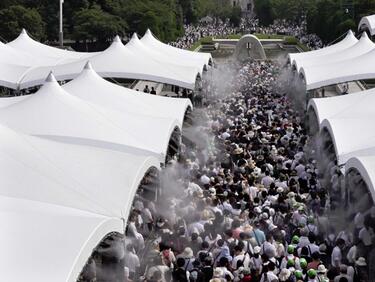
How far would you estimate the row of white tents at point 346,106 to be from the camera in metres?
11.0

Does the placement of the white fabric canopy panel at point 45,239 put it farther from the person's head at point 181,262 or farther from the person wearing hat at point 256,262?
the person wearing hat at point 256,262

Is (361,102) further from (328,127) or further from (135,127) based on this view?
(135,127)

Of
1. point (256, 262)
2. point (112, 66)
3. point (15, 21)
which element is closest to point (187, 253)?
point (256, 262)

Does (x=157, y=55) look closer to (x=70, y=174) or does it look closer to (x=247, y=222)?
(x=247, y=222)

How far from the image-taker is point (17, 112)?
11.8 m

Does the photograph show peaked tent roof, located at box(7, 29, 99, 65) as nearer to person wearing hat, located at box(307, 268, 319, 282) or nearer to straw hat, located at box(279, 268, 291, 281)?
straw hat, located at box(279, 268, 291, 281)

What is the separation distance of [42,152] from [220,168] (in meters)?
4.77

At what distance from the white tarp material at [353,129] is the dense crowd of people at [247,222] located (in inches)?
25.0

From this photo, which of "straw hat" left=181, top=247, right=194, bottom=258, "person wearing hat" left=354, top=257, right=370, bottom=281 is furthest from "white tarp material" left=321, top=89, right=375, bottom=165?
"straw hat" left=181, top=247, right=194, bottom=258

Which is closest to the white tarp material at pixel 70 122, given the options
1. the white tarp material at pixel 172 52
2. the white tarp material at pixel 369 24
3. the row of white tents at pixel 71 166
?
the row of white tents at pixel 71 166

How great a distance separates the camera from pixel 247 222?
9.50 meters

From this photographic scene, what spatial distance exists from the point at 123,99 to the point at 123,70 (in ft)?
21.6

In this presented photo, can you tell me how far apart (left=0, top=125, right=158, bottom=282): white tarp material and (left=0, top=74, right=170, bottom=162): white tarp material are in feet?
3.16

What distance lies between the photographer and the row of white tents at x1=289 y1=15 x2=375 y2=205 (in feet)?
36.1
